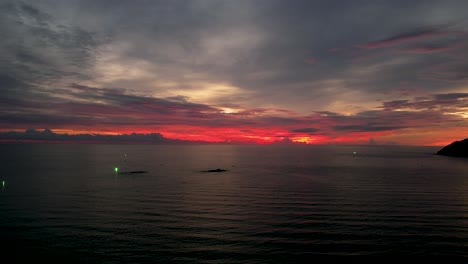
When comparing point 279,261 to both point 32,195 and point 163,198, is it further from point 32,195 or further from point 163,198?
point 32,195

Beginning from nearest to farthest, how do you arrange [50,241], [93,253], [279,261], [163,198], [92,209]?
[279,261], [93,253], [50,241], [92,209], [163,198]

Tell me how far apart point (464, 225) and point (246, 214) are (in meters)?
30.4

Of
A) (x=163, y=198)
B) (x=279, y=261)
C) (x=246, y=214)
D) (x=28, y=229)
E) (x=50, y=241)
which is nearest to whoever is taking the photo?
(x=279, y=261)

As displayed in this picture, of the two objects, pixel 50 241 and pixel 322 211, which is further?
pixel 322 211

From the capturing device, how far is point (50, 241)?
107 ft

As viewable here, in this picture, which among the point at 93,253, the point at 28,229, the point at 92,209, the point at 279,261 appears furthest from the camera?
the point at 92,209

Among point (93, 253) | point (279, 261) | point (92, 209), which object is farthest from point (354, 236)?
point (92, 209)

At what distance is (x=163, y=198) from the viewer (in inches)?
2277

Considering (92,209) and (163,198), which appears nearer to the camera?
(92,209)

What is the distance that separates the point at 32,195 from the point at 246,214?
49583mm

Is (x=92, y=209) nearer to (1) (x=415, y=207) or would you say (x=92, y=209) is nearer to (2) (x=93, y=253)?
(2) (x=93, y=253)

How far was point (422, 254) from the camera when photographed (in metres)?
28.4

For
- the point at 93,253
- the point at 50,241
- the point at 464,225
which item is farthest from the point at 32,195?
the point at 464,225

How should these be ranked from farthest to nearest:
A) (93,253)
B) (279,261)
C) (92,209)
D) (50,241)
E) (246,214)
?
(92,209)
(246,214)
(50,241)
(93,253)
(279,261)
